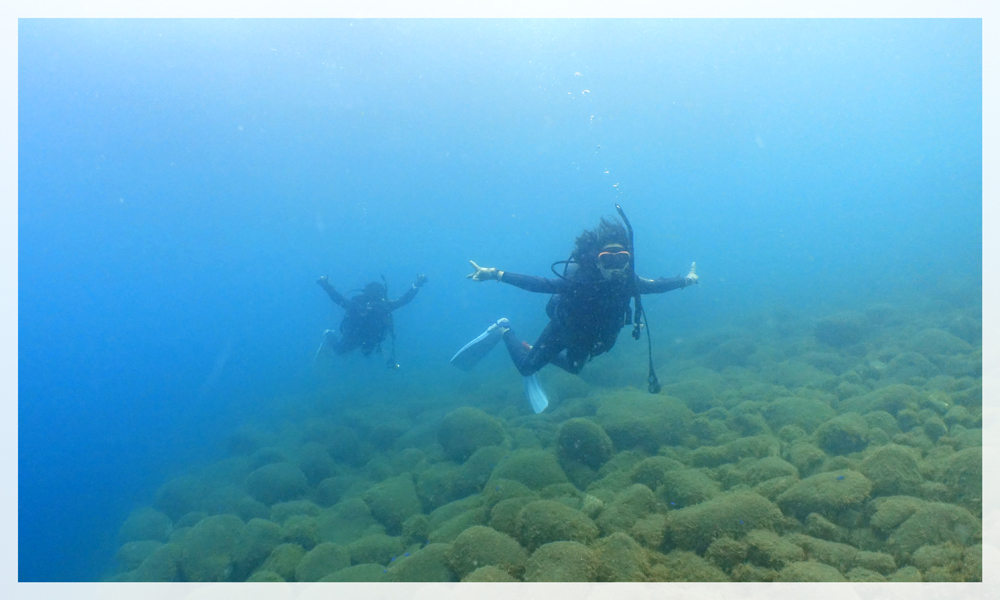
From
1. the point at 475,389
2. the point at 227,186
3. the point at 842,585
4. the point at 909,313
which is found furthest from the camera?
the point at 227,186

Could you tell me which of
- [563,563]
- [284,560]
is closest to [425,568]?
[563,563]

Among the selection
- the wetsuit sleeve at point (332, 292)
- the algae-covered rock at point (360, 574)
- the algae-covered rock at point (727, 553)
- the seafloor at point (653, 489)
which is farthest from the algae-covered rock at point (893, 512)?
the wetsuit sleeve at point (332, 292)

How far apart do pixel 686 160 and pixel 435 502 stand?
7671 cm

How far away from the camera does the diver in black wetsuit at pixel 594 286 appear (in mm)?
5508

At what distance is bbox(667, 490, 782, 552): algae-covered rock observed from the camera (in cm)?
337

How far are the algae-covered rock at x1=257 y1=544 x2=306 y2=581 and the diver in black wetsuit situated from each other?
3.43 m

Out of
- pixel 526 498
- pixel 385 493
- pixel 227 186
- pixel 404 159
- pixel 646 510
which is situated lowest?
pixel 646 510

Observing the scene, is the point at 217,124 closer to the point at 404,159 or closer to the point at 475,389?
the point at 404,159

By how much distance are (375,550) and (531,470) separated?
5.64 feet

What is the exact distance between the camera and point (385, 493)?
5.47 m

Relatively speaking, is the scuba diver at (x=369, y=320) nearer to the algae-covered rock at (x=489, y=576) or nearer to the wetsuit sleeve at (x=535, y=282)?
the wetsuit sleeve at (x=535, y=282)

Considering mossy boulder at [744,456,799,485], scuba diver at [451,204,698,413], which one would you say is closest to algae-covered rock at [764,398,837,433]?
mossy boulder at [744,456,799,485]

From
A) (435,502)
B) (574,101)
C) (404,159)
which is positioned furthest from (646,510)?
(404,159)

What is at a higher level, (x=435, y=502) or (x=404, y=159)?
(x=404, y=159)
